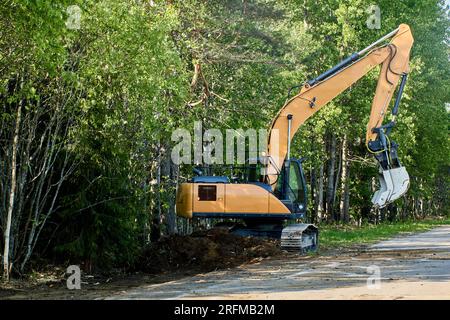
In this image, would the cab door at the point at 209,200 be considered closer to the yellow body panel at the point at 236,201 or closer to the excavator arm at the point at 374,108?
the yellow body panel at the point at 236,201

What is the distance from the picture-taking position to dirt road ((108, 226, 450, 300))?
11.4m

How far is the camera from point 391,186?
21625 millimetres

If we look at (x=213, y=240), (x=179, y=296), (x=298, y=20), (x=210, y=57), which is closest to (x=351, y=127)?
(x=298, y=20)

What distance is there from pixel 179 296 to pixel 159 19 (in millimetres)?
9505

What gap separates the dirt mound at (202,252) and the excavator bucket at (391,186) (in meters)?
3.07

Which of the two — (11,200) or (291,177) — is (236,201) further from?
(11,200)

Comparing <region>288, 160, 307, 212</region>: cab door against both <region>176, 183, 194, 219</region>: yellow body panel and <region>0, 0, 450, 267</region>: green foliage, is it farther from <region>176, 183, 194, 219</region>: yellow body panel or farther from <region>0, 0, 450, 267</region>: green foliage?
<region>0, 0, 450, 267</region>: green foliage

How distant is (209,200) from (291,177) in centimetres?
271

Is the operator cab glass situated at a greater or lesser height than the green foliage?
lesser

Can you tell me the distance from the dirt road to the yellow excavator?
9.82 feet

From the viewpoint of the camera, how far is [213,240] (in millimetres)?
21594

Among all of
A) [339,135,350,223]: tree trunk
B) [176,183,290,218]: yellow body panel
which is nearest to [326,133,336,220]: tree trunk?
[339,135,350,223]: tree trunk

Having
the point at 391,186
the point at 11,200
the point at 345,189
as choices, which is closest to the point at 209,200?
the point at 391,186

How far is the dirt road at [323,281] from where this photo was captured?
1136 cm
